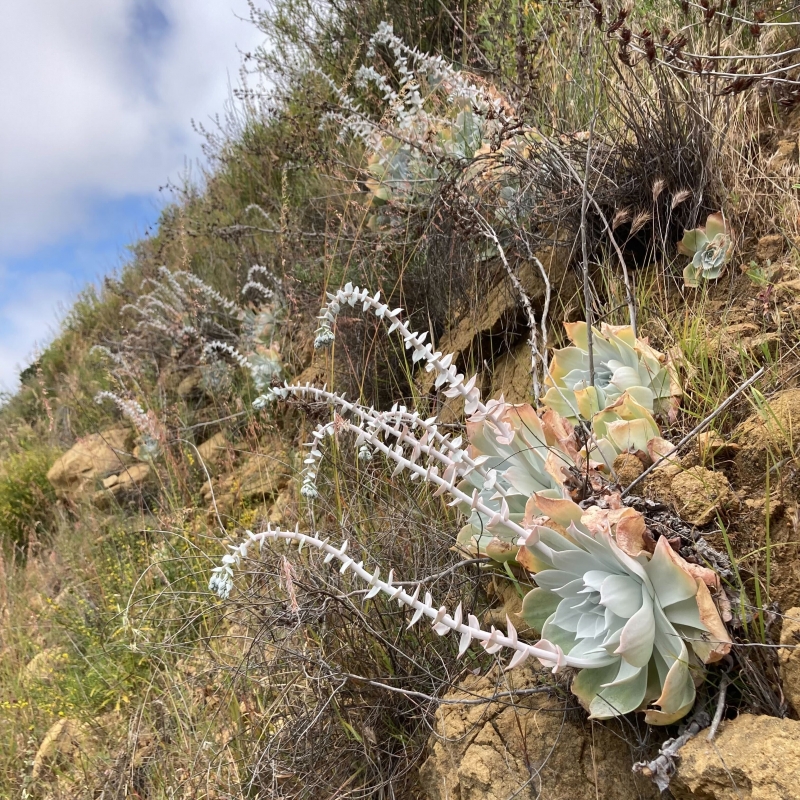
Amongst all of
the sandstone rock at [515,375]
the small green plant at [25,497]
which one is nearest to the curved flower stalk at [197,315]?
the small green plant at [25,497]

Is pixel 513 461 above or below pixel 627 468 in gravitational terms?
above

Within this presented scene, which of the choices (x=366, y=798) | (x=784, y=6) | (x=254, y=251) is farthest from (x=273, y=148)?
(x=366, y=798)

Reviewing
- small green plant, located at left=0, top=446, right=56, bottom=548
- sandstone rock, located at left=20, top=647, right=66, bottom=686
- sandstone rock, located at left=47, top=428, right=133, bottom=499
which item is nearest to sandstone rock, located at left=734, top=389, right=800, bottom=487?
sandstone rock, located at left=20, top=647, right=66, bottom=686

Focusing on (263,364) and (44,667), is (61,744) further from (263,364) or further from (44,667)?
(263,364)

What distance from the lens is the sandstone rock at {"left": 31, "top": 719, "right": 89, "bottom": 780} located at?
8.52ft

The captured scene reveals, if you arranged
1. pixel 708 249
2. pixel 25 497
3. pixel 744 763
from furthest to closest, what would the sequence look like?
pixel 25 497 < pixel 708 249 < pixel 744 763

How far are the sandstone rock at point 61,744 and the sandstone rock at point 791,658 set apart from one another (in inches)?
105

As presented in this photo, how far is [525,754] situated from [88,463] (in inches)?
180

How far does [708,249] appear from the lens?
185 cm

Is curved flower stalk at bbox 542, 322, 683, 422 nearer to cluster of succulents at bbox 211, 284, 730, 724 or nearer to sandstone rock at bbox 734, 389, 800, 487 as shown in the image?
cluster of succulents at bbox 211, 284, 730, 724

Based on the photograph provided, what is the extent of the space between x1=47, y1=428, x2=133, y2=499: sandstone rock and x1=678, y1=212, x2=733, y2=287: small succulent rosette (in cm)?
A: 402

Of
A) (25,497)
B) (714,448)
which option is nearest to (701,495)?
(714,448)

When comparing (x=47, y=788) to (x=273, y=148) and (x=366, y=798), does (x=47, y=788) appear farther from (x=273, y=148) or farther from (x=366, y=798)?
(x=273, y=148)

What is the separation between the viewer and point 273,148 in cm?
533
